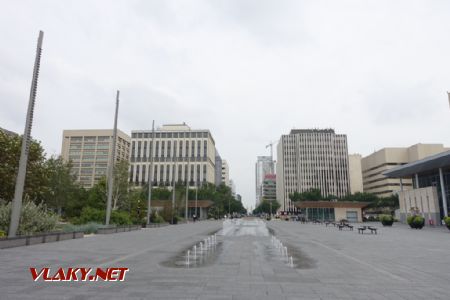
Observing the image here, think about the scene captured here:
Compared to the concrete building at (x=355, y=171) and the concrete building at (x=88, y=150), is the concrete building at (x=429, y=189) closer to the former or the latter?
the concrete building at (x=355, y=171)

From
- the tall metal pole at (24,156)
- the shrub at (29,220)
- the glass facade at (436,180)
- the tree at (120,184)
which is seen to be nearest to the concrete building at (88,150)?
the tree at (120,184)

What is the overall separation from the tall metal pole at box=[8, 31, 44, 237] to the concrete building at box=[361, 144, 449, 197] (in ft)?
416

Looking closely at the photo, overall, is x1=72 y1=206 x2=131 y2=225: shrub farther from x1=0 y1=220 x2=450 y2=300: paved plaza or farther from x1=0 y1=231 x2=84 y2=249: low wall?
x1=0 y1=220 x2=450 y2=300: paved plaza

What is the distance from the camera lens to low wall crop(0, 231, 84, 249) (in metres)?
15.5

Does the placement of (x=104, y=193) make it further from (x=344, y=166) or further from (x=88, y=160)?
(x=344, y=166)

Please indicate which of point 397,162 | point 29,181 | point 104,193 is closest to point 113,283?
point 29,181

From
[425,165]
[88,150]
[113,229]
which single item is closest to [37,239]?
[113,229]

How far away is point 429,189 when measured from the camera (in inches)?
2080

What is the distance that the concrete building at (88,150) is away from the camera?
14875cm

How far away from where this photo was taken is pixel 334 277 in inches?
384

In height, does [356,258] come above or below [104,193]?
below

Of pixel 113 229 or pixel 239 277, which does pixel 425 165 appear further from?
pixel 239 277

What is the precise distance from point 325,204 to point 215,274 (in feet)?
241

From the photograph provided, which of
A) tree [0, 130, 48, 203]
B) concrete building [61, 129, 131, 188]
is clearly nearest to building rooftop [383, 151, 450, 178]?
tree [0, 130, 48, 203]
